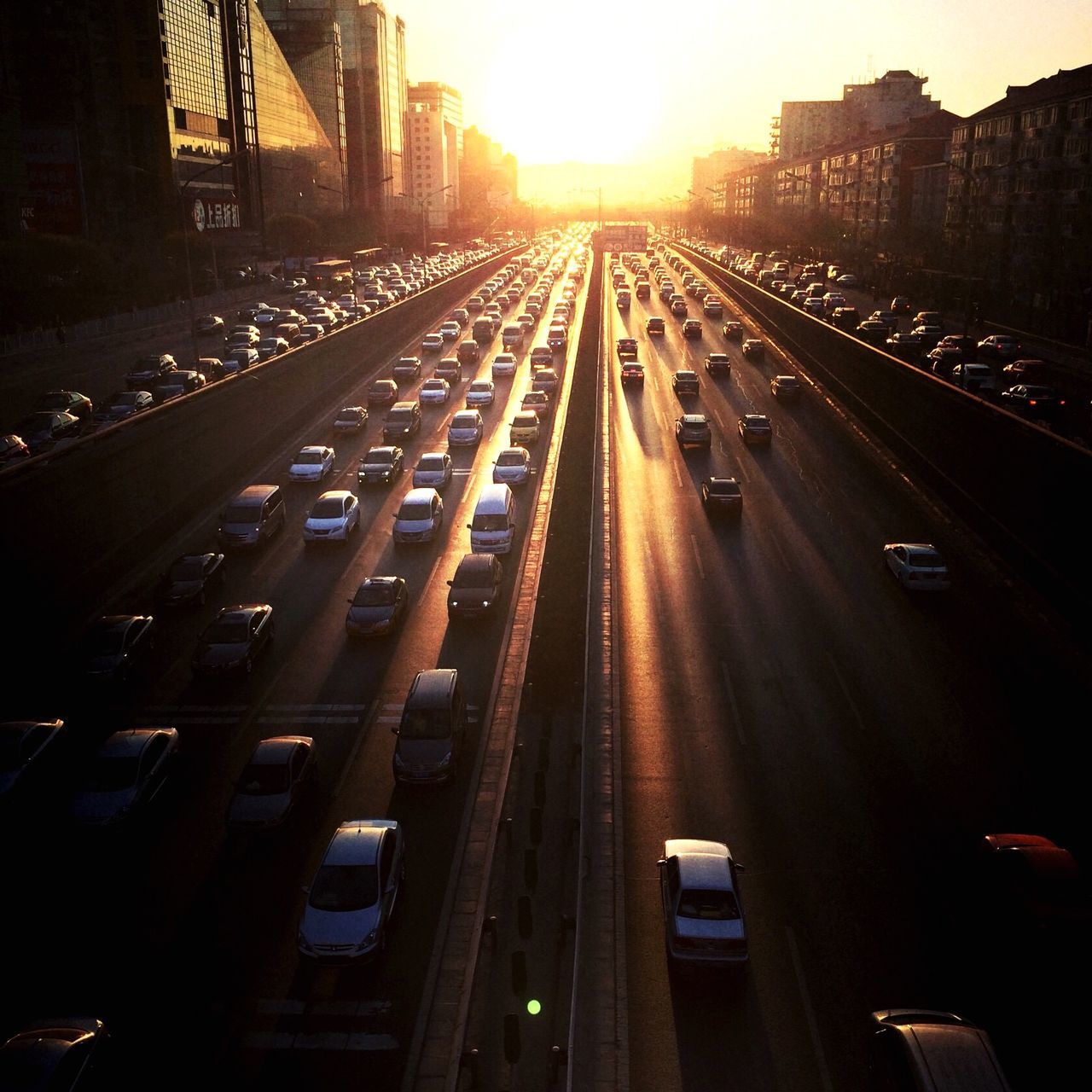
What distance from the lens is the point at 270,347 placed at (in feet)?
219

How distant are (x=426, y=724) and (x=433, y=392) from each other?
1583 inches

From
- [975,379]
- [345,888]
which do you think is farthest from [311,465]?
[975,379]

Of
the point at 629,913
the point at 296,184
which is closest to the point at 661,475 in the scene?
the point at 629,913

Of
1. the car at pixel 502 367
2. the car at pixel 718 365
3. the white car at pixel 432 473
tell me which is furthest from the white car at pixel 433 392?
the car at pixel 718 365

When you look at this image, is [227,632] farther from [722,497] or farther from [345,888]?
[722,497]

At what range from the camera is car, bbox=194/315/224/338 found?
249 feet

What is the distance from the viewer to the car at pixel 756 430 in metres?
47.0

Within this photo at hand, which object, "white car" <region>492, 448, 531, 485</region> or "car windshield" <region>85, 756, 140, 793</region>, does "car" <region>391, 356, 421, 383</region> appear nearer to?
"white car" <region>492, 448, 531, 485</region>

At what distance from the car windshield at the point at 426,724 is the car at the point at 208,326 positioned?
205ft

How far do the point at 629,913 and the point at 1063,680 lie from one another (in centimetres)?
1384

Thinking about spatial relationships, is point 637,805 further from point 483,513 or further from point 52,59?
point 52,59

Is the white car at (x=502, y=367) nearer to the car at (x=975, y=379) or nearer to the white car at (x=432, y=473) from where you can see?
the white car at (x=432, y=473)

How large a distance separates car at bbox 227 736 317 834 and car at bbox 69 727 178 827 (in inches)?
64.7

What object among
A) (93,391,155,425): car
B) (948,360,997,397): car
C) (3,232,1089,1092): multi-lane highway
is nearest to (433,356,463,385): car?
(93,391,155,425): car
